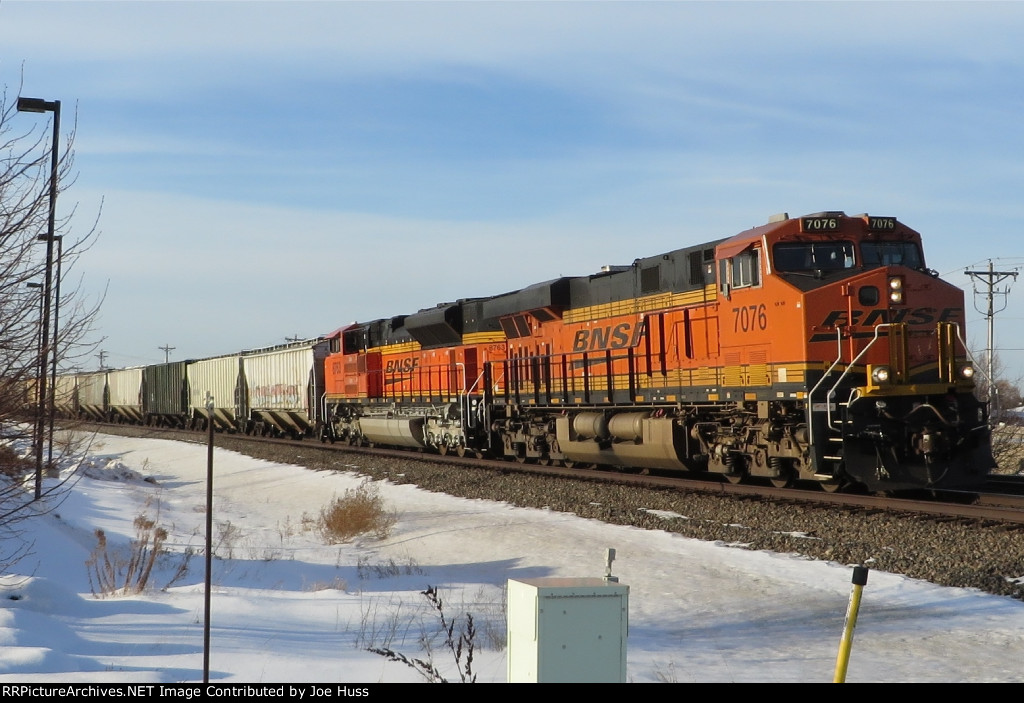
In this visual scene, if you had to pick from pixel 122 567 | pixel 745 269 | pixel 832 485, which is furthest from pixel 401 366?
pixel 122 567

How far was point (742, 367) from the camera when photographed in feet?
50.8

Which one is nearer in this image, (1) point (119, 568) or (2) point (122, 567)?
(1) point (119, 568)

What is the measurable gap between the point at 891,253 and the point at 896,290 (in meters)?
0.92

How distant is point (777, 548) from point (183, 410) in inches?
1715

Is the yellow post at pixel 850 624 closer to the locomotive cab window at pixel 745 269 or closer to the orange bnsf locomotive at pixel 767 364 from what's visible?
the orange bnsf locomotive at pixel 767 364

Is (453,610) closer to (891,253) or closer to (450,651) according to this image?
(450,651)

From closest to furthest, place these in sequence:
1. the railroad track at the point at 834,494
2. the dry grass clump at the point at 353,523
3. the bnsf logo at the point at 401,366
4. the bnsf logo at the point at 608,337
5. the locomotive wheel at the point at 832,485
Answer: the railroad track at the point at 834,494 → the locomotive wheel at the point at 832,485 → the dry grass clump at the point at 353,523 → the bnsf logo at the point at 608,337 → the bnsf logo at the point at 401,366

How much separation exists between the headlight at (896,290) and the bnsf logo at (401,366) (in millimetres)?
16610

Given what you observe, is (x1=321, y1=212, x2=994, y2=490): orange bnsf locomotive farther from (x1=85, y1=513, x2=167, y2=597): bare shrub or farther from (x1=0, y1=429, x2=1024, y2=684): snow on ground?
(x1=85, y1=513, x2=167, y2=597): bare shrub

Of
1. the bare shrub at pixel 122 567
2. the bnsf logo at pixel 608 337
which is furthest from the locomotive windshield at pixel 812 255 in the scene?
the bare shrub at pixel 122 567

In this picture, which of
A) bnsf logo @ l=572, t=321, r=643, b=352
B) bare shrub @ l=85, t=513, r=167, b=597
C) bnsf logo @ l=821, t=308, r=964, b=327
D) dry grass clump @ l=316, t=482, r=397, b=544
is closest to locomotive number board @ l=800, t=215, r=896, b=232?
bnsf logo @ l=821, t=308, r=964, b=327

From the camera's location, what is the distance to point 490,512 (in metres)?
16.1

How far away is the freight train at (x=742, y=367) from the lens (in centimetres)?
1379

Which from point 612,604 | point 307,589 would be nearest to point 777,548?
point 307,589
